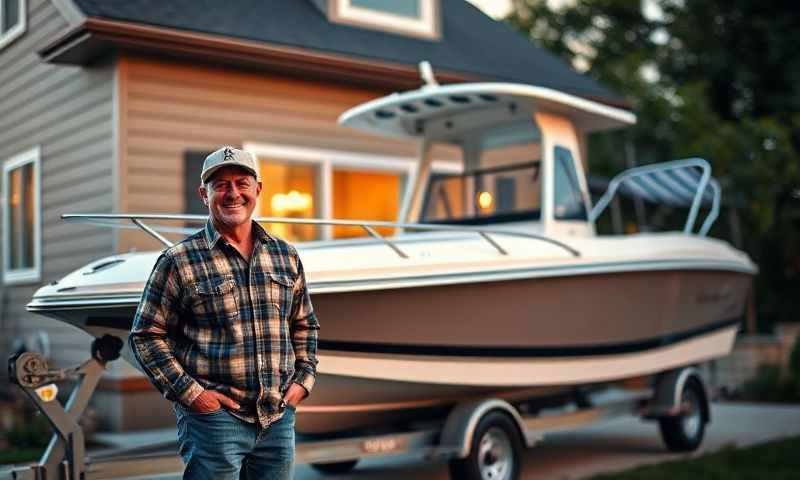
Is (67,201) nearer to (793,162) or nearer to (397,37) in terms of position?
(397,37)

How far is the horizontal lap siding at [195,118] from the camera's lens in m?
9.50

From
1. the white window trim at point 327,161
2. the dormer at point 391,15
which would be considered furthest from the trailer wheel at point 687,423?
the dormer at point 391,15

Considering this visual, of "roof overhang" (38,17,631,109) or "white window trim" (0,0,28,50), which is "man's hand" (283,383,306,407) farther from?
"white window trim" (0,0,28,50)

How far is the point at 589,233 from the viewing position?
787 centimetres

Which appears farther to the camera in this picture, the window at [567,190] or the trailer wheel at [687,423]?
the trailer wheel at [687,423]

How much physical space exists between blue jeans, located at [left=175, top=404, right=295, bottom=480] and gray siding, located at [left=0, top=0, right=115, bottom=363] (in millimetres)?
6119

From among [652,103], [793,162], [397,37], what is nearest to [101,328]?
[397,37]

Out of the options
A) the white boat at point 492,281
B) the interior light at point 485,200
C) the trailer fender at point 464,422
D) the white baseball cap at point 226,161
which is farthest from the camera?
the interior light at point 485,200

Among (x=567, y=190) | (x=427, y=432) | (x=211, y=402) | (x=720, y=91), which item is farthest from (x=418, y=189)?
(x=720, y=91)

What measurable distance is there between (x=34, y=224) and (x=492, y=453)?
250 inches

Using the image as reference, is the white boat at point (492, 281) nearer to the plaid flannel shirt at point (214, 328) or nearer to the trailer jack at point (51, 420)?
the trailer jack at point (51, 420)

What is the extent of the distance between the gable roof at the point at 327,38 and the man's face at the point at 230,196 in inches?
235

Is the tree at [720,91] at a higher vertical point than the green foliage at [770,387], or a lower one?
higher

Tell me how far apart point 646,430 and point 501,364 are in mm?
3663
